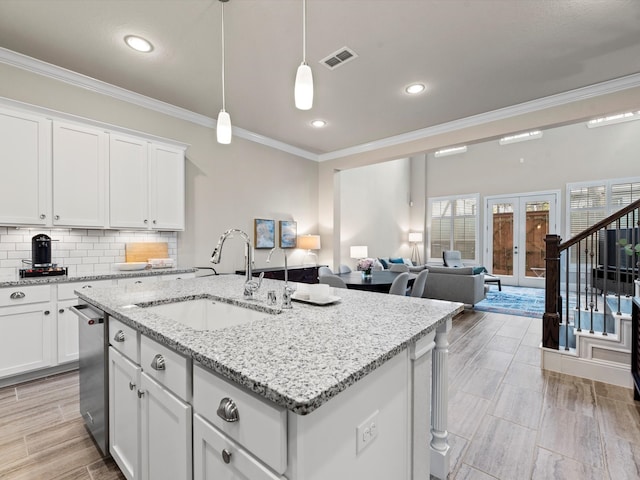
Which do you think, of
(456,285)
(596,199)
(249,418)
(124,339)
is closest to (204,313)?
(124,339)

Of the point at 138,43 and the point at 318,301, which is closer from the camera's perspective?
the point at 318,301

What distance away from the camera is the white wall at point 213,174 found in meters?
3.09

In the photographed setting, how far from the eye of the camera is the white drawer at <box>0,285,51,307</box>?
2527 mm

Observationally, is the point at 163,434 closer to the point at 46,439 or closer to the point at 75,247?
the point at 46,439

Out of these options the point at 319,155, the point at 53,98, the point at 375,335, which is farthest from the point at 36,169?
the point at 319,155

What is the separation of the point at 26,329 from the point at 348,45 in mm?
3709

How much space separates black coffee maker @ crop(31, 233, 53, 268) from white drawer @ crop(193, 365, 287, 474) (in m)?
2.88

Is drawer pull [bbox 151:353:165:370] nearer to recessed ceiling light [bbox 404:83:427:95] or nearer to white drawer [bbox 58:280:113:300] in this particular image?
white drawer [bbox 58:280:113:300]

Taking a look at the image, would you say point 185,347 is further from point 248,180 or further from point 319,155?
point 319,155

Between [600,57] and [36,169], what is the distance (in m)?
5.29

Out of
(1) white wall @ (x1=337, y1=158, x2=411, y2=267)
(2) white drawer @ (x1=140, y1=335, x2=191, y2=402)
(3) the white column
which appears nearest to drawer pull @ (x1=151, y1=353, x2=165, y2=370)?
(2) white drawer @ (x1=140, y1=335, x2=191, y2=402)

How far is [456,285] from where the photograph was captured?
18.2ft

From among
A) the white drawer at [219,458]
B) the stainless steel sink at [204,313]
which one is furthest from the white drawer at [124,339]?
the white drawer at [219,458]

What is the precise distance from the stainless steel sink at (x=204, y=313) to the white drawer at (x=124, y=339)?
172mm
